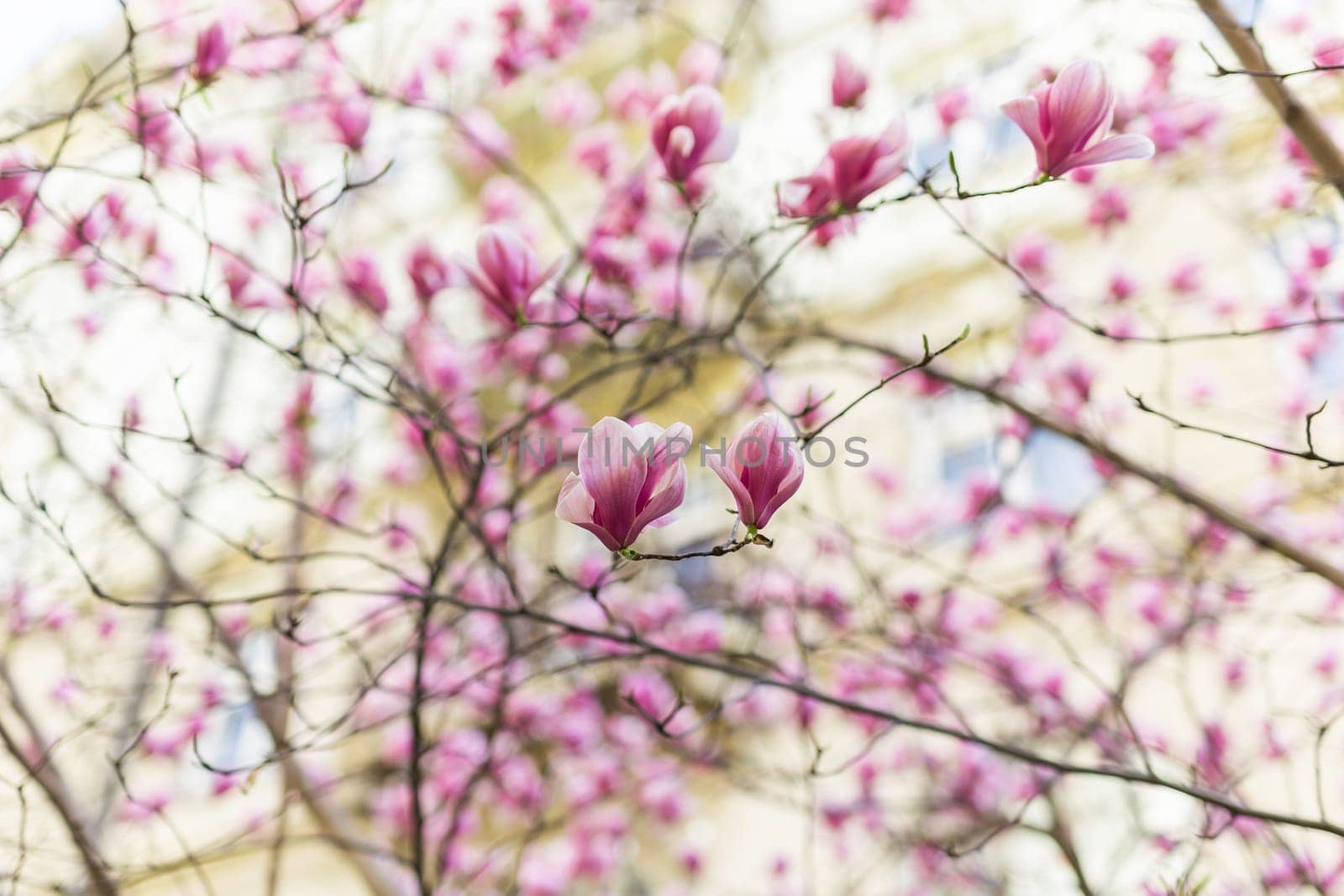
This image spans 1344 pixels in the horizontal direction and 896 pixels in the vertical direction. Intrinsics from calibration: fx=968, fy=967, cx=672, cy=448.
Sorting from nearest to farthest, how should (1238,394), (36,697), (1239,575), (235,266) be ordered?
1. (235,266)
2. (1239,575)
3. (1238,394)
4. (36,697)

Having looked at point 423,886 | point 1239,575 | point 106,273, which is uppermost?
point 106,273

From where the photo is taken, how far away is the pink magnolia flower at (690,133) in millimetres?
1317

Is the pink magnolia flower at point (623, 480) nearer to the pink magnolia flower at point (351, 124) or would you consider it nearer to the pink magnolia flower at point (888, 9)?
the pink magnolia flower at point (351, 124)

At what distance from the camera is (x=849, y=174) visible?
1.25 meters

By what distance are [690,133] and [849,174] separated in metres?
0.23

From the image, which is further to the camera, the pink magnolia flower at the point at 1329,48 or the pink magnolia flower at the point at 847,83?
the pink magnolia flower at the point at 1329,48

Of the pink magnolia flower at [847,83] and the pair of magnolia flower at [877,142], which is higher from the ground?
the pink magnolia flower at [847,83]

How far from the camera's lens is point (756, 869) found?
4406mm

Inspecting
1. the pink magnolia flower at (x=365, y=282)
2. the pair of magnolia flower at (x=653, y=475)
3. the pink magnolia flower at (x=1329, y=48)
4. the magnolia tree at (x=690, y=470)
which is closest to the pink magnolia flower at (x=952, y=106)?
the magnolia tree at (x=690, y=470)

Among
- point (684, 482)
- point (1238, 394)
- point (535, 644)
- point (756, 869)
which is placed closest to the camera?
point (684, 482)

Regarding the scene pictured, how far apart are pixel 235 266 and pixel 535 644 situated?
0.97 m

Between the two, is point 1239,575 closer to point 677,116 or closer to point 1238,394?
point 1238,394

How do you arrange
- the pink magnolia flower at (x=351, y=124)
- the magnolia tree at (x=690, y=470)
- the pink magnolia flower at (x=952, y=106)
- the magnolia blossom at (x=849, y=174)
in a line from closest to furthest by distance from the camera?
the magnolia blossom at (x=849, y=174)
the magnolia tree at (x=690, y=470)
the pink magnolia flower at (x=351, y=124)
the pink magnolia flower at (x=952, y=106)

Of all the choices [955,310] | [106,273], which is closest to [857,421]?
[955,310]
